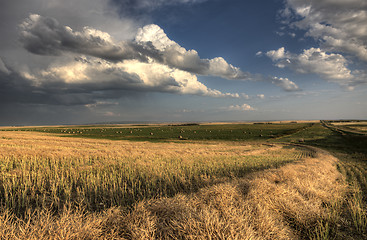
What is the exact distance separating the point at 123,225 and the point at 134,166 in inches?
388

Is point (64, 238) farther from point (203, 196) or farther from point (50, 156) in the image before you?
point (50, 156)

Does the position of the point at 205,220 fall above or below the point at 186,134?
above

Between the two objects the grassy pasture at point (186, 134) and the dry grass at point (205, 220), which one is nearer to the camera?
the dry grass at point (205, 220)

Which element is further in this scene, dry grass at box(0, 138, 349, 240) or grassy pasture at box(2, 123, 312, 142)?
grassy pasture at box(2, 123, 312, 142)

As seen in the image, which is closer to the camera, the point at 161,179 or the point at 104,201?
the point at 104,201

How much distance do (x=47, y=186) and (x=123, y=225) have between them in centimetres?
780

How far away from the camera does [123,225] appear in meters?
4.30

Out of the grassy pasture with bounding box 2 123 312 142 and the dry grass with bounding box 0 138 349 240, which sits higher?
the dry grass with bounding box 0 138 349 240

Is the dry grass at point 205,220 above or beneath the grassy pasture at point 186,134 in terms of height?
above

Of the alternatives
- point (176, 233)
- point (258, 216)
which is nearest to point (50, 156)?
point (176, 233)

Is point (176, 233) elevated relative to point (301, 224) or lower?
elevated

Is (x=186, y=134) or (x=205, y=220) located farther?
(x=186, y=134)

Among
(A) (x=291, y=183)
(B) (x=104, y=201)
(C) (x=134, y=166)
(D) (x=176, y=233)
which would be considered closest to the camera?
(D) (x=176, y=233)

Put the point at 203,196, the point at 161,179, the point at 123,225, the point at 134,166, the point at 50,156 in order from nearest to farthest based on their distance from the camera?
the point at 123,225
the point at 203,196
the point at 161,179
the point at 134,166
the point at 50,156
